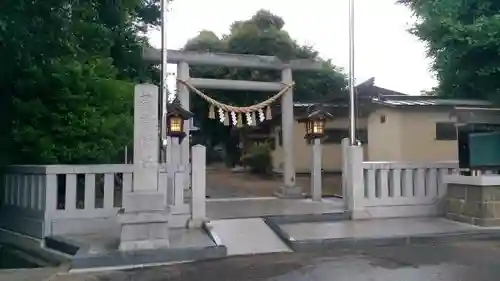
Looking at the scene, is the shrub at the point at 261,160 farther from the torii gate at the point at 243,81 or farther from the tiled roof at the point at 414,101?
the torii gate at the point at 243,81

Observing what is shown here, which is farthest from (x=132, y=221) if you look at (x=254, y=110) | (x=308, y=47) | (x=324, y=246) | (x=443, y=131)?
(x=308, y=47)

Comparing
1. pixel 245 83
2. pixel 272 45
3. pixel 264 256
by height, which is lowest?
pixel 264 256

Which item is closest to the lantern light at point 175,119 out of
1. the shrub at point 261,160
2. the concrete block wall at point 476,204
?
the concrete block wall at point 476,204

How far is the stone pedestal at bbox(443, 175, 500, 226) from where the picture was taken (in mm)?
8172

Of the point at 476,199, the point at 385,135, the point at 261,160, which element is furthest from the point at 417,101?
the point at 476,199

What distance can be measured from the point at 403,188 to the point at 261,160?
14.0 m

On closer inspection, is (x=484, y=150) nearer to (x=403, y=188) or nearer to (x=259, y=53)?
(x=403, y=188)

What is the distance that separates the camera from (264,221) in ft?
27.3

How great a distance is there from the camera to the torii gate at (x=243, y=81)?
11930mm

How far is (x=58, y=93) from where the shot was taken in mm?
8000

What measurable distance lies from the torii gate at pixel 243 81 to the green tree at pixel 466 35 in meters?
3.62

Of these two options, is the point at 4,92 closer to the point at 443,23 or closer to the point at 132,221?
the point at 132,221

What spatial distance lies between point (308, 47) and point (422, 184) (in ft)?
50.2

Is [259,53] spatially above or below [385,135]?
above
